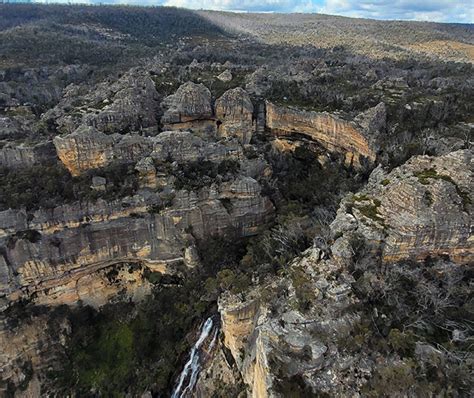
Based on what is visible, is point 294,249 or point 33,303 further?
point 33,303

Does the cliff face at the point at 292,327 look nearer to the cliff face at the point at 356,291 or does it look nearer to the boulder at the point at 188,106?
the cliff face at the point at 356,291

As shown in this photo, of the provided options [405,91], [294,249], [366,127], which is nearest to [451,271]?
[294,249]

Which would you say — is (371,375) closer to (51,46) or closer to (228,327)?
(228,327)

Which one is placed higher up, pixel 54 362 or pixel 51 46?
pixel 51 46

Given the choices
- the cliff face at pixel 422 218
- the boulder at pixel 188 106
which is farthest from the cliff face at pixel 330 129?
the cliff face at pixel 422 218

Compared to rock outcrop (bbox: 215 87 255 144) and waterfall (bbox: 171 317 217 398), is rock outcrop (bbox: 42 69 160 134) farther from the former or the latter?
waterfall (bbox: 171 317 217 398)
